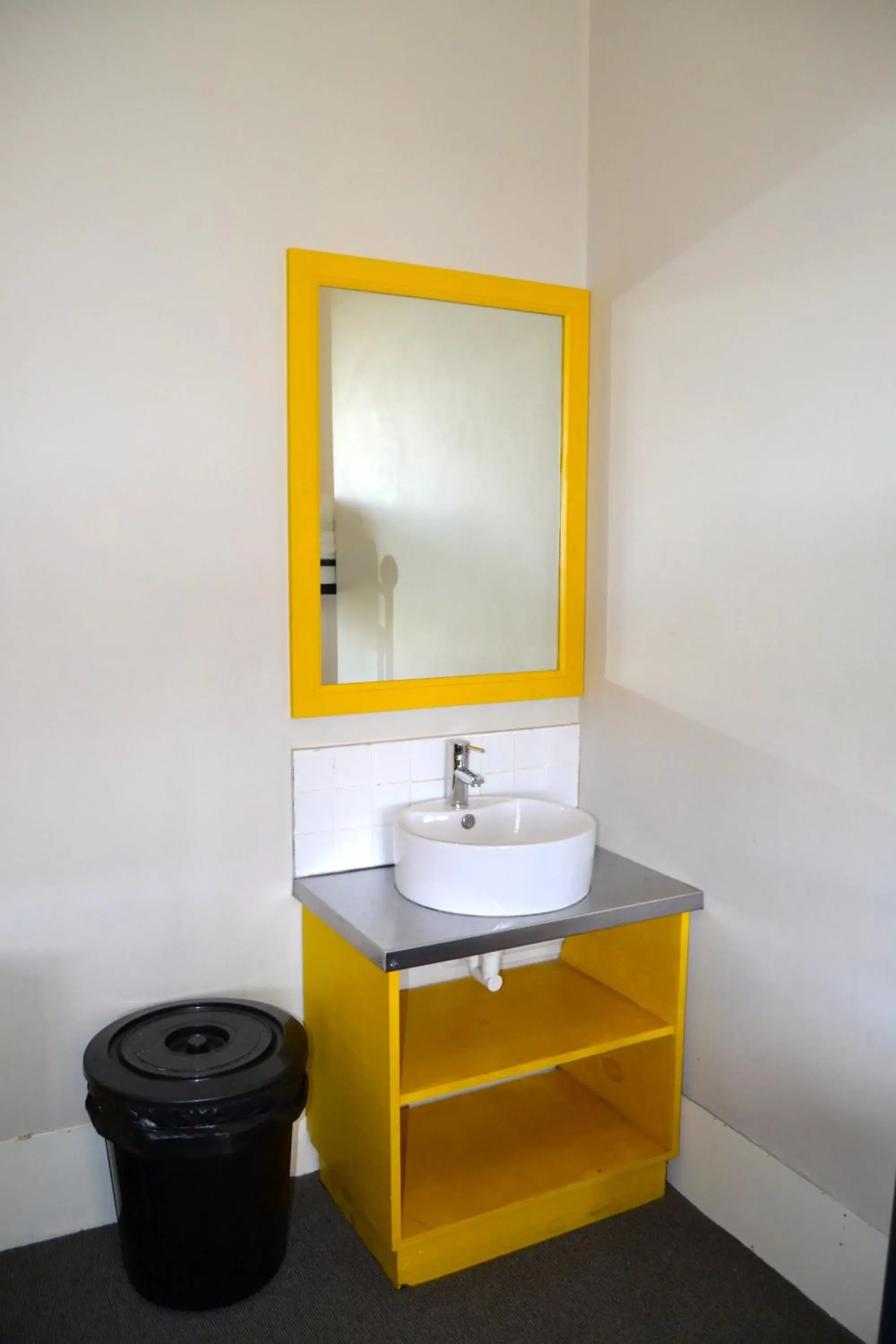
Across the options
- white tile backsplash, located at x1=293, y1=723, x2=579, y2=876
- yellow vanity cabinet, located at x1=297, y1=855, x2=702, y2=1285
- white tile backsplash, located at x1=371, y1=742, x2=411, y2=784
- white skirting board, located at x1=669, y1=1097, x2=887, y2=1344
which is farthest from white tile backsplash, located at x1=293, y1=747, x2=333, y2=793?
white skirting board, located at x1=669, y1=1097, x2=887, y2=1344

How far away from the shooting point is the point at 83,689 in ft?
6.48

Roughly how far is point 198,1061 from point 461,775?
0.79 m

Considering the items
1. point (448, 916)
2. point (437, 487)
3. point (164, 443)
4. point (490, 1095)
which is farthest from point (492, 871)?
point (164, 443)

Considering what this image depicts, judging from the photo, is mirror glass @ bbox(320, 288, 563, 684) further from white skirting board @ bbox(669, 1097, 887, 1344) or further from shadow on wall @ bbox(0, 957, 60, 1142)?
white skirting board @ bbox(669, 1097, 887, 1344)

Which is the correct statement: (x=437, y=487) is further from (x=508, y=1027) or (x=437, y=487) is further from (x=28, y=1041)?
(x=28, y=1041)

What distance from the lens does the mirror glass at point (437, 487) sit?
7.14ft

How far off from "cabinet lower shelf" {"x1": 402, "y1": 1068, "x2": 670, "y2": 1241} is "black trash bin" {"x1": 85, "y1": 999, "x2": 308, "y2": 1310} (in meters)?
0.30

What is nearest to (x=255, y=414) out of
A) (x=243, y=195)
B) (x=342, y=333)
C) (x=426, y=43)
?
(x=342, y=333)

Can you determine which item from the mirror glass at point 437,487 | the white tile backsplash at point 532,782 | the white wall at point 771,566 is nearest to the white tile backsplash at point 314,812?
the mirror glass at point 437,487

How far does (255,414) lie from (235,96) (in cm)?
62

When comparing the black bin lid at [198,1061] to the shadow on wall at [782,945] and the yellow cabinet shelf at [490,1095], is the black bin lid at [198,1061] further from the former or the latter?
the shadow on wall at [782,945]

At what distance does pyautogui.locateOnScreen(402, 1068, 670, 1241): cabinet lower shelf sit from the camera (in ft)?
6.46

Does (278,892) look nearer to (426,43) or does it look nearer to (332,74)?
(332,74)

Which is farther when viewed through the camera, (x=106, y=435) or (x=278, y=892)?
(x=278, y=892)
